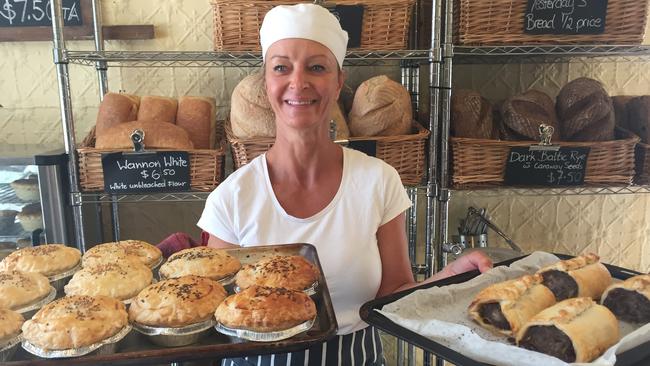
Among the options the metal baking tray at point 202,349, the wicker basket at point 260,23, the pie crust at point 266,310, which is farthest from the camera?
the wicker basket at point 260,23

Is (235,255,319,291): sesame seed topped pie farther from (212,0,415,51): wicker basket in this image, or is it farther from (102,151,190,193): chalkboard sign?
(212,0,415,51): wicker basket

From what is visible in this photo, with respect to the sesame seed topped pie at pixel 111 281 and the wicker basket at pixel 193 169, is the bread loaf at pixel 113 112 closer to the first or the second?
the wicker basket at pixel 193 169

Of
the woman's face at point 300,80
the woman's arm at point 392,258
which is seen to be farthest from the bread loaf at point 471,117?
the woman's face at point 300,80

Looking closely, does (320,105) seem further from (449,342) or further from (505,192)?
(505,192)

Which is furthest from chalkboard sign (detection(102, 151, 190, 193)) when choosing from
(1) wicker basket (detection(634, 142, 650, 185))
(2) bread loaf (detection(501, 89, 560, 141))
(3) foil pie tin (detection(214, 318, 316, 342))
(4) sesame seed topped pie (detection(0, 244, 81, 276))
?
(1) wicker basket (detection(634, 142, 650, 185))

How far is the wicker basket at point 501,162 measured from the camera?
77.5 inches

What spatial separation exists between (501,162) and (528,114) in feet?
0.72

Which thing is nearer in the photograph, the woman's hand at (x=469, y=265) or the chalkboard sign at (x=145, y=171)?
the woman's hand at (x=469, y=265)

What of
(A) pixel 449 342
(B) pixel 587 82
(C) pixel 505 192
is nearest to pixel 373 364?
(A) pixel 449 342

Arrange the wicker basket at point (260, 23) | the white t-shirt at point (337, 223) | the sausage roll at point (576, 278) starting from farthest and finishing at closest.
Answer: the wicker basket at point (260, 23) → the white t-shirt at point (337, 223) → the sausage roll at point (576, 278)

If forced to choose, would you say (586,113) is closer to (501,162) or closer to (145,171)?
(501,162)

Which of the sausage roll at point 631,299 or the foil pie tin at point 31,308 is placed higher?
the foil pie tin at point 31,308

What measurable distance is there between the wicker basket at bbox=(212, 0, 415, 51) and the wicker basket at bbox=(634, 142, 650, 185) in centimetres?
105

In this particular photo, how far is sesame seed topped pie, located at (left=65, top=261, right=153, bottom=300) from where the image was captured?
3.84ft
